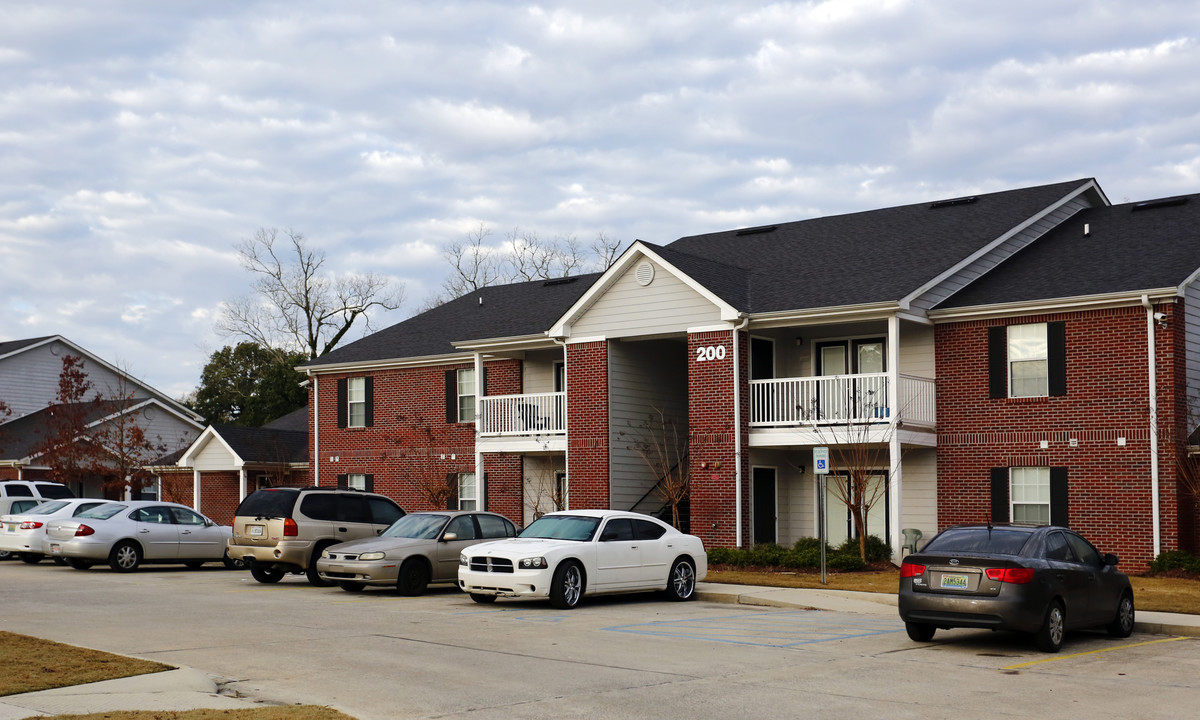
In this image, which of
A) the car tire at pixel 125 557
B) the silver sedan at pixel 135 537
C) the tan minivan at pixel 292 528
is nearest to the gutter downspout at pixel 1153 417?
the tan minivan at pixel 292 528

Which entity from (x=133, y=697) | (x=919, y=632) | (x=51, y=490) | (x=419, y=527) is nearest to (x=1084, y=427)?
(x=919, y=632)

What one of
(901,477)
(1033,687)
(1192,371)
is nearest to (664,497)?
(901,477)

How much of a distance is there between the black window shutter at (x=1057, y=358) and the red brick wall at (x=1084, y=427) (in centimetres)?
12

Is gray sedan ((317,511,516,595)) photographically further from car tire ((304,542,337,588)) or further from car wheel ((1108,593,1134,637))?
car wheel ((1108,593,1134,637))

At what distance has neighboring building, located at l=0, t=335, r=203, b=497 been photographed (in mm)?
46562

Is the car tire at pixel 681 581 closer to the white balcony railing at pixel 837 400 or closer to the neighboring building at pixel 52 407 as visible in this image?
the white balcony railing at pixel 837 400

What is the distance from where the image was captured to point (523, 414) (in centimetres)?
3158

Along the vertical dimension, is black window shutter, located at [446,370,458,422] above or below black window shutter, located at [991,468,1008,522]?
above

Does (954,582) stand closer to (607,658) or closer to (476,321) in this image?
(607,658)

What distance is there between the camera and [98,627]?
601 inches

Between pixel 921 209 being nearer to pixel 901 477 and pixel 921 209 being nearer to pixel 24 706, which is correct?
pixel 901 477

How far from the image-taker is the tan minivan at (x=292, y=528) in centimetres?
2202

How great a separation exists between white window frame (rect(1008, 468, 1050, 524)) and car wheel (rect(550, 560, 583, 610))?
1116 cm

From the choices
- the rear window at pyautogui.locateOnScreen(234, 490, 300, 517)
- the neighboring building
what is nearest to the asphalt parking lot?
the rear window at pyautogui.locateOnScreen(234, 490, 300, 517)
